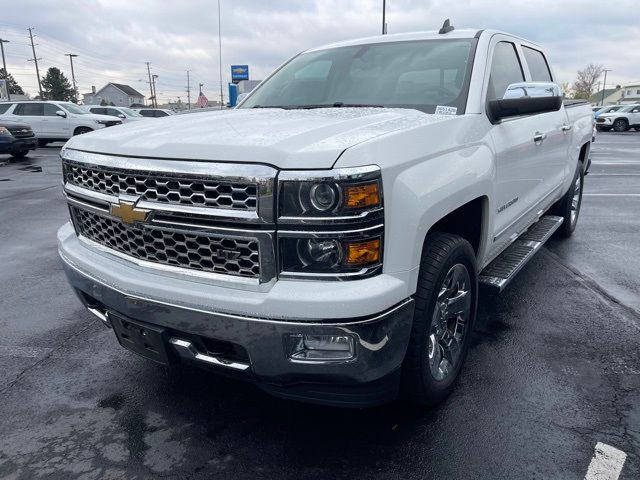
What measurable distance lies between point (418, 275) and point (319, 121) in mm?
854

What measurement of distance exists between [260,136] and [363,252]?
65 centimetres

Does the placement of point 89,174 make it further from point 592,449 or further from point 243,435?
point 592,449

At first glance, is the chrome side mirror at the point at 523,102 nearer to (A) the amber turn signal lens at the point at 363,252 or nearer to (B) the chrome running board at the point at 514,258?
(B) the chrome running board at the point at 514,258

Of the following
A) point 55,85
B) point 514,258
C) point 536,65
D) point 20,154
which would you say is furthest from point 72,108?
point 55,85

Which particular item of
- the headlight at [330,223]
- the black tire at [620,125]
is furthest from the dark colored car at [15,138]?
the black tire at [620,125]

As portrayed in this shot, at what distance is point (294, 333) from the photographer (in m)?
1.98

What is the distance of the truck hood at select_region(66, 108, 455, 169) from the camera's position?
6.54 ft

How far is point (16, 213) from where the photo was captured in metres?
8.06

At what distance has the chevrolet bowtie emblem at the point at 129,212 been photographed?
7.32 feet

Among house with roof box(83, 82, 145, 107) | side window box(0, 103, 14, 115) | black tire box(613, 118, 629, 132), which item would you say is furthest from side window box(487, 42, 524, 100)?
house with roof box(83, 82, 145, 107)

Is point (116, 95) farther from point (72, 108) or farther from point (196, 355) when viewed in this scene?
point (196, 355)

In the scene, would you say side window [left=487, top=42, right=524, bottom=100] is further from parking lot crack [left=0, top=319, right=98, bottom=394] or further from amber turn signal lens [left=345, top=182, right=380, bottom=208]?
parking lot crack [left=0, top=319, right=98, bottom=394]

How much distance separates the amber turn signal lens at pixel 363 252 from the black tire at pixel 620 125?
36.7m

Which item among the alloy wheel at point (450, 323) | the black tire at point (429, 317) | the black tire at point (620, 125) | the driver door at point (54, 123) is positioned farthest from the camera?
the black tire at point (620, 125)
